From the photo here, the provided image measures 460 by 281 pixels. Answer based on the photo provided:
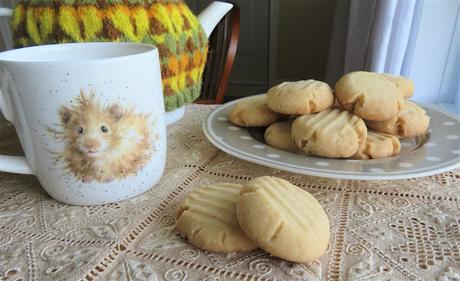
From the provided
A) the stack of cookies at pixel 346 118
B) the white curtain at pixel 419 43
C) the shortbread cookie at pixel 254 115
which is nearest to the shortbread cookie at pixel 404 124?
the stack of cookies at pixel 346 118

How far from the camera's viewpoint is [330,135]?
339 millimetres

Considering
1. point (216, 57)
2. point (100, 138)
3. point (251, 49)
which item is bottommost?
point (251, 49)

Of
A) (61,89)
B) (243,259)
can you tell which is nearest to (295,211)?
(243,259)

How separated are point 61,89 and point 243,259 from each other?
177 millimetres

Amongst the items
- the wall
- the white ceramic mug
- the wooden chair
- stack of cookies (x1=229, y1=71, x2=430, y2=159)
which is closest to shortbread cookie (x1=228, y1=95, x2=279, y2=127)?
stack of cookies (x1=229, y1=71, x2=430, y2=159)

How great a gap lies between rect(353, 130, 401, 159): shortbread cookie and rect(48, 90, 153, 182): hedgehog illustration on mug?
20cm

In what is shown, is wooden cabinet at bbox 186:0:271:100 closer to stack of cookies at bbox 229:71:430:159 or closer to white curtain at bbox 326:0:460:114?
white curtain at bbox 326:0:460:114

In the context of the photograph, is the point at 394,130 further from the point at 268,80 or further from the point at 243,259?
the point at 268,80

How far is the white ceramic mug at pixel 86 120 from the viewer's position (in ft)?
0.90

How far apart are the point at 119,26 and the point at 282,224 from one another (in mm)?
291

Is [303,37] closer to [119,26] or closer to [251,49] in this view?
[251,49]

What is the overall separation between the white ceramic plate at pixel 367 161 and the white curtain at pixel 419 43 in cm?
51

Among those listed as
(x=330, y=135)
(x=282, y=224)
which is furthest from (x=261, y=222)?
(x=330, y=135)

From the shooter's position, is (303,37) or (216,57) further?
(303,37)
